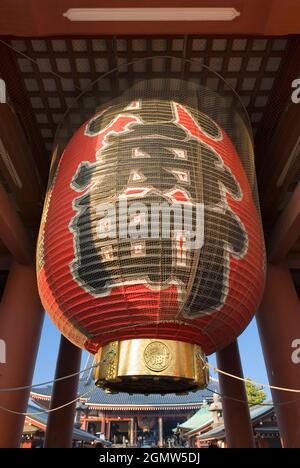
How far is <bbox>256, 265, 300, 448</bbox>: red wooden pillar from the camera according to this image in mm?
4230

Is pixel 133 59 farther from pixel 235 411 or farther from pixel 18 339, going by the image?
pixel 235 411

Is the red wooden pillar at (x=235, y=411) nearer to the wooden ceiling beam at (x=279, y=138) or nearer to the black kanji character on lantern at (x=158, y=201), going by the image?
the wooden ceiling beam at (x=279, y=138)

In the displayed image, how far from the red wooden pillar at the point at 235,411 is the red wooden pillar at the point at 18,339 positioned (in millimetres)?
3433

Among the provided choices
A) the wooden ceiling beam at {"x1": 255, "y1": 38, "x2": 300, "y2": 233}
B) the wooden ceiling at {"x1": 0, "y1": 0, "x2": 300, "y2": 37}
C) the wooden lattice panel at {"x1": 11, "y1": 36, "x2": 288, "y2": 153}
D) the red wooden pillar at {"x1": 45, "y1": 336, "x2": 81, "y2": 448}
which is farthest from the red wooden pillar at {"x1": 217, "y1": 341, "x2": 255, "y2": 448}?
the wooden ceiling at {"x1": 0, "y1": 0, "x2": 300, "y2": 37}

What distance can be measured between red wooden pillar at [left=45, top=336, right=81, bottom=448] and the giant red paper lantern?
15.0ft

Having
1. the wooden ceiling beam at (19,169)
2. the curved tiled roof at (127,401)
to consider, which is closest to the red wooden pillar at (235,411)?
the wooden ceiling beam at (19,169)

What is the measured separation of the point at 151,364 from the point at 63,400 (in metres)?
5.13

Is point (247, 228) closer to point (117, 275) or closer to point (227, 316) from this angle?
point (227, 316)

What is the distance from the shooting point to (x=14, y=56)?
12.2 ft

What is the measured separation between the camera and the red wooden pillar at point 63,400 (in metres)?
5.95

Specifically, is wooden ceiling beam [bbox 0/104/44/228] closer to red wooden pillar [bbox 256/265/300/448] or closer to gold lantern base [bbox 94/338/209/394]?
gold lantern base [bbox 94/338/209/394]

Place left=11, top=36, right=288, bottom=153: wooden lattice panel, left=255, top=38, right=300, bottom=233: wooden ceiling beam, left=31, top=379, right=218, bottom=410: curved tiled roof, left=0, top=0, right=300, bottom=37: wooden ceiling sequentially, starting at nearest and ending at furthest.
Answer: left=0, top=0, right=300, bottom=37: wooden ceiling < left=11, top=36, right=288, bottom=153: wooden lattice panel < left=255, top=38, right=300, bottom=233: wooden ceiling beam < left=31, top=379, right=218, bottom=410: curved tiled roof
